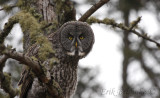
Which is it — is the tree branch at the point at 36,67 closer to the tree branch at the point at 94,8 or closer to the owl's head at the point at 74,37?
the owl's head at the point at 74,37

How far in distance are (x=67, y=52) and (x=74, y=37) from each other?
268 mm

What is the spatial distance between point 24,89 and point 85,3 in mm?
2626

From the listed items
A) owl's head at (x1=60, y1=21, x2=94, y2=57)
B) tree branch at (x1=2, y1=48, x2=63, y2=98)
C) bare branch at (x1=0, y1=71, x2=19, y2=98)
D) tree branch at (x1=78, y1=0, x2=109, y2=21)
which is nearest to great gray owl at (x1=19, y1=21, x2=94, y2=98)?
owl's head at (x1=60, y1=21, x2=94, y2=57)

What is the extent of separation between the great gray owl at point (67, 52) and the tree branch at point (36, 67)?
76cm

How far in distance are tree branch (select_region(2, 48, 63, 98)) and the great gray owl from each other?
757 mm

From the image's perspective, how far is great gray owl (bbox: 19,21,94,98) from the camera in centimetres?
443

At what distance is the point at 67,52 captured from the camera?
455 cm

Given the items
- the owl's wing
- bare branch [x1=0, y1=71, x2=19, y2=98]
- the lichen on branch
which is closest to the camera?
bare branch [x1=0, y1=71, x2=19, y2=98]

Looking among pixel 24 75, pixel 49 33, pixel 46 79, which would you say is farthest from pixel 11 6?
pixel 46 79

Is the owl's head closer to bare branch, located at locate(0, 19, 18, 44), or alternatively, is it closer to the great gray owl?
the great gray owl

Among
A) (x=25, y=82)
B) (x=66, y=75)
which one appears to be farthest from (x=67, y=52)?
(x=25, y=82)

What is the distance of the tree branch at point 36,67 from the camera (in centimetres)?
279

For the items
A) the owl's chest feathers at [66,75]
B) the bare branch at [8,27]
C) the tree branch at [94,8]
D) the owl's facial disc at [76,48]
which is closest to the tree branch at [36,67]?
the bare branch at [8,27]

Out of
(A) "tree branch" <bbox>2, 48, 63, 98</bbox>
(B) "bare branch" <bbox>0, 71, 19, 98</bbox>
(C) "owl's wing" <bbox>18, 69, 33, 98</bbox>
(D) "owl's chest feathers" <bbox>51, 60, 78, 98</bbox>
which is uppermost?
(D) "owl's chest feathers" <bbox>51, 60, 78, 98</bbox>
